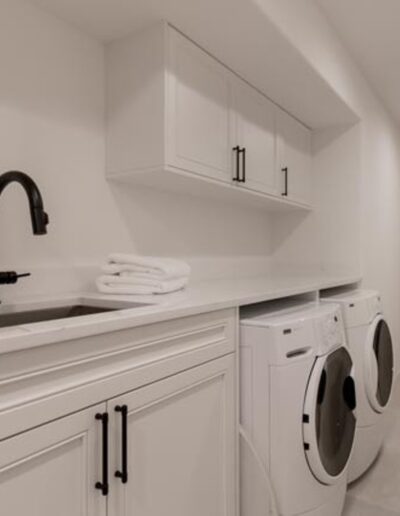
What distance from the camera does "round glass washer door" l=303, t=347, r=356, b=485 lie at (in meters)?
1.48

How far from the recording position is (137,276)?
1575mm

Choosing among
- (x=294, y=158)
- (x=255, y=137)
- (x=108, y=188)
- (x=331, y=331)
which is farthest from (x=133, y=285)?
(x=294, y=158)

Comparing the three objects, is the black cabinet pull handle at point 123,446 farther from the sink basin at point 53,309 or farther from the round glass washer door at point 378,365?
the round glass washer door at point 378,365

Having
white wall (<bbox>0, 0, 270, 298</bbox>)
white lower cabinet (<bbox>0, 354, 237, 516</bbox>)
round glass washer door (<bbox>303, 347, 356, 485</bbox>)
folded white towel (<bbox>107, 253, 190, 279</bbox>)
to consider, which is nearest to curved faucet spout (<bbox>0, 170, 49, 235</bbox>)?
white wall (<bbox>0, 0, 270, 298</bbox>)

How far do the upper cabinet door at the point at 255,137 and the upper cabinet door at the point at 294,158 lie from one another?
13 cm

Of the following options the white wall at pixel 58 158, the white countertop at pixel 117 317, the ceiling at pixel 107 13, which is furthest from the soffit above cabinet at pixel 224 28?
the white countertop at pixel 117 317

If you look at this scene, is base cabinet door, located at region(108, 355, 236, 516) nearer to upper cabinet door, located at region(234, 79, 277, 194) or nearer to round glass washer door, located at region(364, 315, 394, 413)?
round glass washer door, located at region(364, 315, 394, 413)

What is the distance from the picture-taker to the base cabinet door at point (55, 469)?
0.80 m

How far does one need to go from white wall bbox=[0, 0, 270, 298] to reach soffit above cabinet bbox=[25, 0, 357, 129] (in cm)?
10

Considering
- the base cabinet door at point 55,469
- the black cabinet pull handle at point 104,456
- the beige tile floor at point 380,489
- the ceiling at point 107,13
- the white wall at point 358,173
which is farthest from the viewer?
the white wall at point 358,173

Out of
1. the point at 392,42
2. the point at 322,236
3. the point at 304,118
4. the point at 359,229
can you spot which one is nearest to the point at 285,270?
the point at 322,236

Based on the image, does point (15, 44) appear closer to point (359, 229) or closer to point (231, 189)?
point (231, 189)

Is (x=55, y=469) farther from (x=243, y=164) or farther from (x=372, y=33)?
(x=372, y=33)

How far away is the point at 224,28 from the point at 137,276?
3.47 ft
